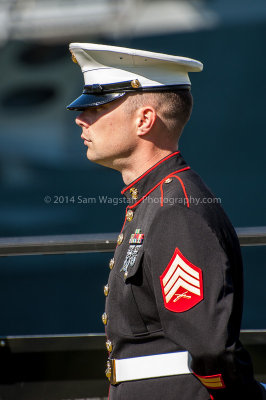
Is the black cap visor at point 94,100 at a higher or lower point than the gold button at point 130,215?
higher

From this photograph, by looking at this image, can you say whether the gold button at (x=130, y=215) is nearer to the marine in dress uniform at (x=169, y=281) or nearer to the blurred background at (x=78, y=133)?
the marine in dress uniform at (x=169, y=281)

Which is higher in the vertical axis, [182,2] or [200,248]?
[182,2]

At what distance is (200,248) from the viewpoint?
1093 millimetres

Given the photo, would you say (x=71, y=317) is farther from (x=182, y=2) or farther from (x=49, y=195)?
(x=182, y=2)

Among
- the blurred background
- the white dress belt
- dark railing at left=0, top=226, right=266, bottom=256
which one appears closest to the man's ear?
the white dress belt

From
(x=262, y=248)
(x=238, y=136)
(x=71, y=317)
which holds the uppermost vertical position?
(x=238, y=136)

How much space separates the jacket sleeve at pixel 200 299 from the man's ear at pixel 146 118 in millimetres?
230

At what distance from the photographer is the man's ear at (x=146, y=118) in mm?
1275

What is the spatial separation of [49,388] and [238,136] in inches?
50.8

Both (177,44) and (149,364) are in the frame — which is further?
(177,44)

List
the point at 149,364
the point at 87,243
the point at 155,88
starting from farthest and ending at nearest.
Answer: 1. the point at 87,243
2. the point at 155,88
3. the point at 149,364

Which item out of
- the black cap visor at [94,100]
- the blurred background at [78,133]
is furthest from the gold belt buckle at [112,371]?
the blurred background at [78,133]

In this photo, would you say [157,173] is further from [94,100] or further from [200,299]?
[200,299]

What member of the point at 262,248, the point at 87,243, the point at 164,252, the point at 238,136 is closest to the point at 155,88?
the point at 164,252
